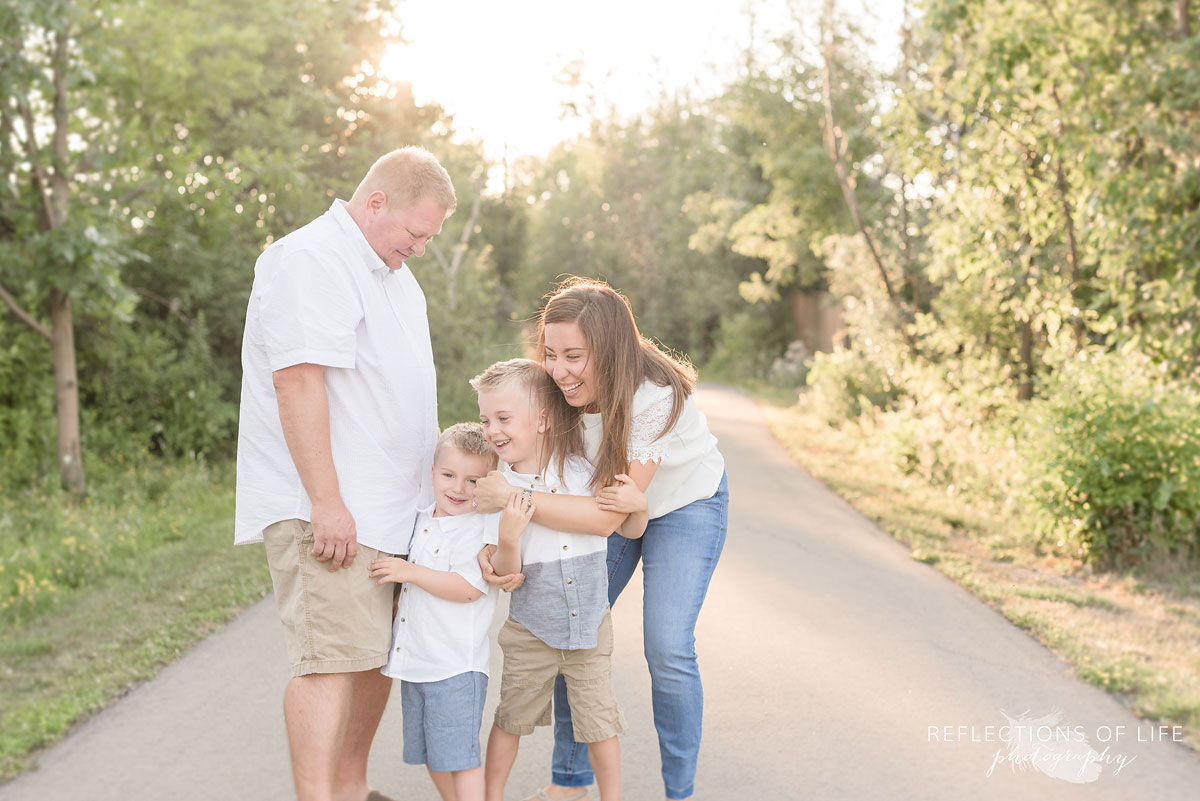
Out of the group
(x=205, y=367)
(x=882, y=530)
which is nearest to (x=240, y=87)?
(x=205, y=367)

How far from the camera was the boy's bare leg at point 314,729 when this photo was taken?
313cm

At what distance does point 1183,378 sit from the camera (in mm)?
8516

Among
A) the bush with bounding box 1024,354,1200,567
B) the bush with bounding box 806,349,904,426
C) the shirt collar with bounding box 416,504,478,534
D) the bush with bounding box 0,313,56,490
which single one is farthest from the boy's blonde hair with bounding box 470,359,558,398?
the bush with bounding box 806,349,904,426

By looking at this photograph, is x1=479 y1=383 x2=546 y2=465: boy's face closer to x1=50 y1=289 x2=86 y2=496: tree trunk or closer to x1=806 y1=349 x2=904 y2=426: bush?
x1=50 y1=289 x2=86 y2=496: tree trunk

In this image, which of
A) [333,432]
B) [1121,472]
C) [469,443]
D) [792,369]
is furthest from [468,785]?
[792,369]

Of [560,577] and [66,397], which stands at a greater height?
[560,577]

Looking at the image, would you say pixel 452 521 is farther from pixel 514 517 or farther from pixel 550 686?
pixel 550 686

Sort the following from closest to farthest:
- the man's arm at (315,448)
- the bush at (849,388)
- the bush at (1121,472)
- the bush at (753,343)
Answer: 1. the man's arm at (315,448)
2. the bush at (1121,472)
3. the bush at (849,388)
4. the bush at (753,343)

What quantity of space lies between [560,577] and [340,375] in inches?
39.3

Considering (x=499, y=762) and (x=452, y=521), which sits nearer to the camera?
(x=452, y=521)

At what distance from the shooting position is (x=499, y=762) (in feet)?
11.4

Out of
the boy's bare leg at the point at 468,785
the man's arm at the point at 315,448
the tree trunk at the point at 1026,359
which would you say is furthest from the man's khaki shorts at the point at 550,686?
the tree trunk at the point at 1026,359

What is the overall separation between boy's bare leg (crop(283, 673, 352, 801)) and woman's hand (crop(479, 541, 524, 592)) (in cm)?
57

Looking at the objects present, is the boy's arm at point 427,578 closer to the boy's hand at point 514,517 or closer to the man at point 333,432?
the man at point 333,432
